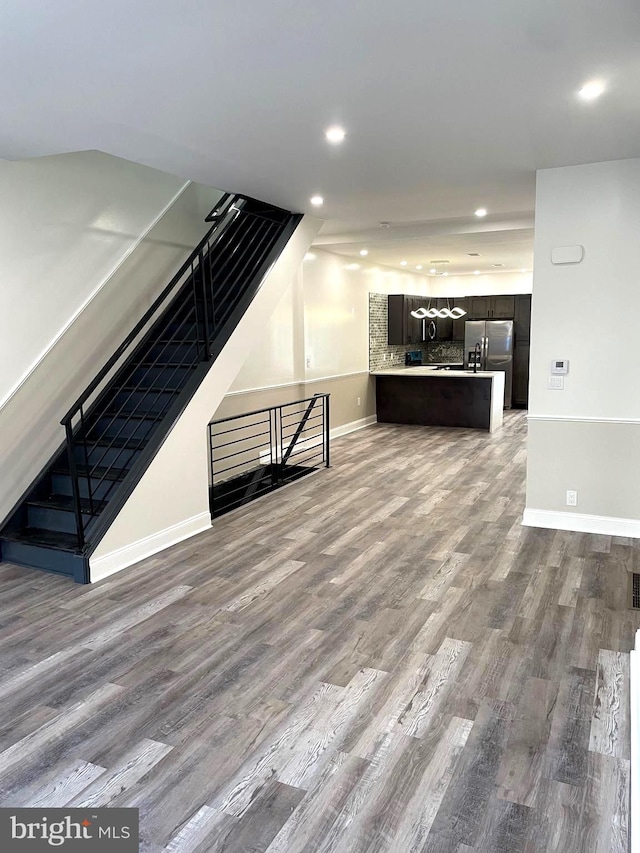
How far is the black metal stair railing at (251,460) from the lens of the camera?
5.84m

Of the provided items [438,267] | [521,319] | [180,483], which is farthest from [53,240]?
[521,319]

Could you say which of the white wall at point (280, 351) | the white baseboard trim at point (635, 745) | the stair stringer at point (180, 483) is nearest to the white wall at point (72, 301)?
the stair stringer at point (180, 483)

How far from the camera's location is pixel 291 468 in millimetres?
7055

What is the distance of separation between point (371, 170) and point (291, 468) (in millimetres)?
3592

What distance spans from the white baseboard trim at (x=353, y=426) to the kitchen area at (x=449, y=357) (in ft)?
0.80

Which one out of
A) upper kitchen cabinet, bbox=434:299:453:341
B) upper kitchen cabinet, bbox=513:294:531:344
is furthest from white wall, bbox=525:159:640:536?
upper kitchen cabinet, bbox=434:299:453:341

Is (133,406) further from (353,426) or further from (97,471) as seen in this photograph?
(353,426)

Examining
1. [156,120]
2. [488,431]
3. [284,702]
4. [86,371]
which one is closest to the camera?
[284,702]

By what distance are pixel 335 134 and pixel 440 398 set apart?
670 centimetres

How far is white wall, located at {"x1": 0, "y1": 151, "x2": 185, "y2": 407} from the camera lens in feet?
13.8

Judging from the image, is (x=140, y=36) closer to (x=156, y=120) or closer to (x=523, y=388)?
(x=156, y=120)

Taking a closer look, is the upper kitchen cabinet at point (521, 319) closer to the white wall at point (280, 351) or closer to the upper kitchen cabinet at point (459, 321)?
the upper kitchen cabinet at point (459, 321)

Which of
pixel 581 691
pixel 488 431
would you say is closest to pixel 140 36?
pixel 581 691

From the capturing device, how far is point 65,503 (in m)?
4.48
